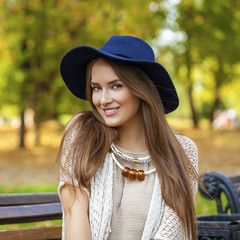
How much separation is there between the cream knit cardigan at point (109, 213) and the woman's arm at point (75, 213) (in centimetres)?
3

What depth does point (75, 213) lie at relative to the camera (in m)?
2.26

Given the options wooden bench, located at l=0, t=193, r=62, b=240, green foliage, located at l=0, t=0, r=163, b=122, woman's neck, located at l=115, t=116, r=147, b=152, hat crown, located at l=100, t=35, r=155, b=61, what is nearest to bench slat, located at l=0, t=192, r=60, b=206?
wooden bench, located at l=0, t=193, r=62, b=240

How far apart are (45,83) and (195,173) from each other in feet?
39.3

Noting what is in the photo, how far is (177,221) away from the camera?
236cm

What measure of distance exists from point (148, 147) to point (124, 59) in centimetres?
58

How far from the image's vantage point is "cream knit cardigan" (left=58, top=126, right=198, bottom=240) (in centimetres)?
225

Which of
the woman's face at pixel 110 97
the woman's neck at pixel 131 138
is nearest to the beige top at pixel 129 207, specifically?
the woman's neck at pixel 131 138

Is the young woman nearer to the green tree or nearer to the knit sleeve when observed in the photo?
the knit sleeve

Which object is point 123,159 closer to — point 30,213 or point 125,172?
point 125,172

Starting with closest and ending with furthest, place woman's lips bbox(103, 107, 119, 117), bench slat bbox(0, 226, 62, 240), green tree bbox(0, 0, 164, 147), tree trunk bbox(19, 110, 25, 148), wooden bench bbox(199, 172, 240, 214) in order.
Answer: woman's lips bbox(103, 107, 119, 117) < bench slat bbox(0, 226, 62, 240) < wooden bench bbox(199, 172, 240, 214) < green tree bbox(0, 0, 164, 147) < tree trunk bbox(19, 110, 25, 148)

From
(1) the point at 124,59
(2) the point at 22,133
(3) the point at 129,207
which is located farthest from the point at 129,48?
(2) the point at 22,133

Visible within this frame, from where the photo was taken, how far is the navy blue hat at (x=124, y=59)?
230 centimetres

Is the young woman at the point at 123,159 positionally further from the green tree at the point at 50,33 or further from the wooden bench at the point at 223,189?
the green tree at the point at 50,33

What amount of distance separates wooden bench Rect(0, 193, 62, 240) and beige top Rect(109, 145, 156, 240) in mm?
602
